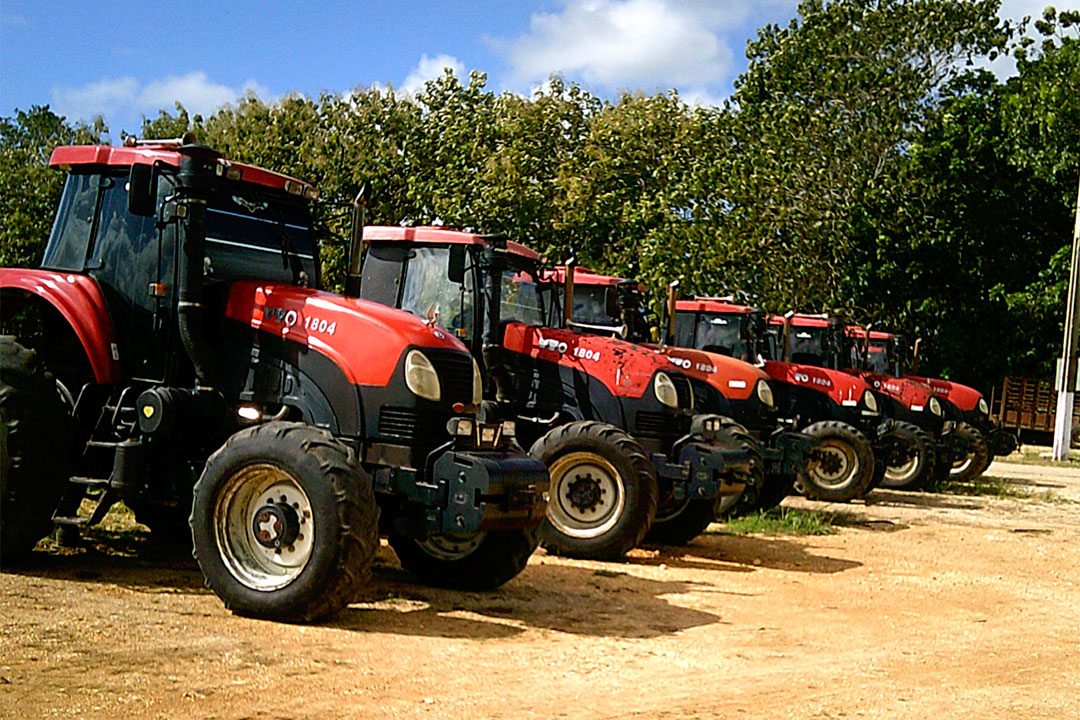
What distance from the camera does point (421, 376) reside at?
8.50 m

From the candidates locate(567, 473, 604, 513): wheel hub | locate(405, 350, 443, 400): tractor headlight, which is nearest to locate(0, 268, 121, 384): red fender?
locate(405, 350, 443, 400): tractor headlight

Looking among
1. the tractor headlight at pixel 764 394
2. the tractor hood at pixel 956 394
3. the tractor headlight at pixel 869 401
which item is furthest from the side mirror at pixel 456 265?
the tractor hood at pixel 956 394

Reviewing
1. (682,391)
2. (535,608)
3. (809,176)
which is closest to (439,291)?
(682,391)

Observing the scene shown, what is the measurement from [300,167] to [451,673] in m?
29.4

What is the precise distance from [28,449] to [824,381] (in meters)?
13.4

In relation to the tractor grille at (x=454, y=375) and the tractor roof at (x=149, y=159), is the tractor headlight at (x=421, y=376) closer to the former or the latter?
the tractor grille at (x=454, y=375)

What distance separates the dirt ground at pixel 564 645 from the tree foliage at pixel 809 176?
18.3m

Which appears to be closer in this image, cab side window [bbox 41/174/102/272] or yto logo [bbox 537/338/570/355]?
cab side window [bbox 41/174/102/272]

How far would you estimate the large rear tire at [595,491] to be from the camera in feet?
36.9

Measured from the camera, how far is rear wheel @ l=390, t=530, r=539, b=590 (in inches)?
363

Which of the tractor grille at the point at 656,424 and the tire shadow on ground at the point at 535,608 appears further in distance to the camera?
the tractor grille at the point at 656,424

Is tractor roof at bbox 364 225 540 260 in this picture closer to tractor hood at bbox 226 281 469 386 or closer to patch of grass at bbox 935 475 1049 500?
tractor hood at bbox 226 281 469 386

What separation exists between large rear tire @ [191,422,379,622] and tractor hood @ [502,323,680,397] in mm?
4871

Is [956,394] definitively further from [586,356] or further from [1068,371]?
[586,356]
